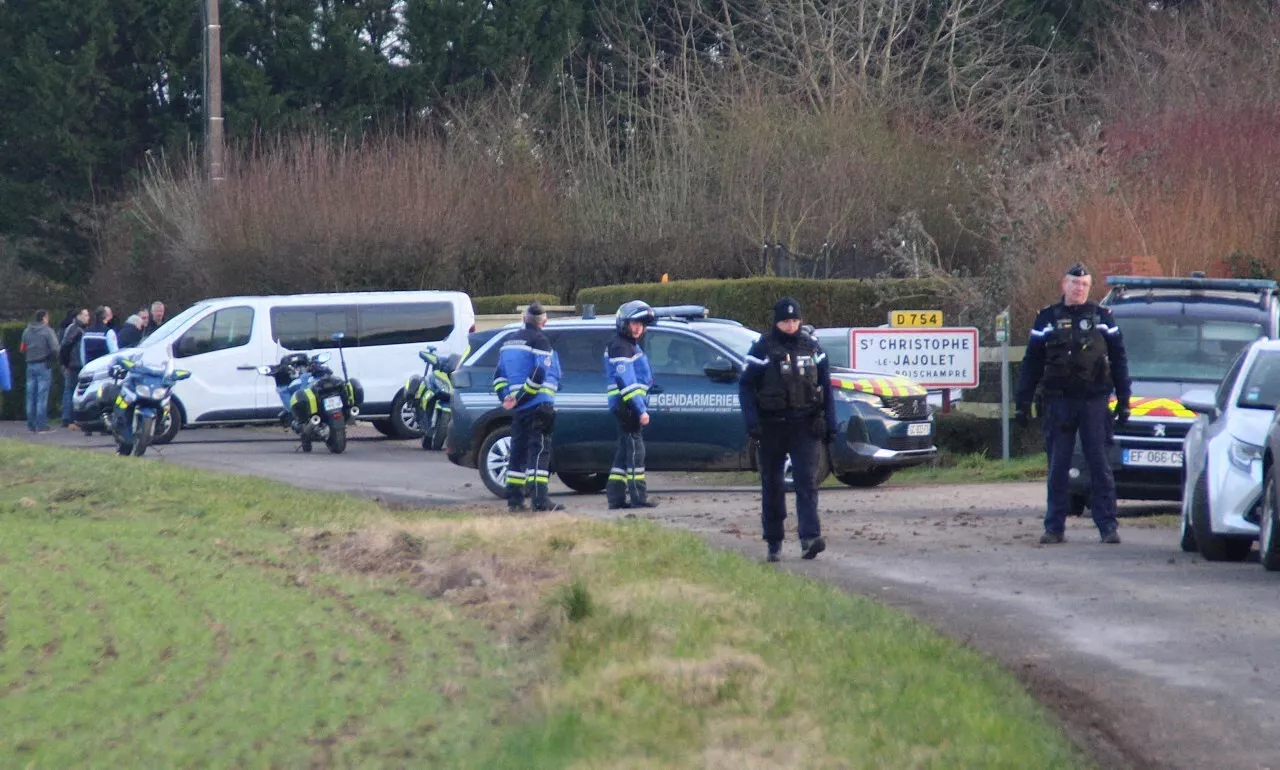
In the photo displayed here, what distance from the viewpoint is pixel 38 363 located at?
29.5m

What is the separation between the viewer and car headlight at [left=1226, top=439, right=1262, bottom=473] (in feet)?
37.8

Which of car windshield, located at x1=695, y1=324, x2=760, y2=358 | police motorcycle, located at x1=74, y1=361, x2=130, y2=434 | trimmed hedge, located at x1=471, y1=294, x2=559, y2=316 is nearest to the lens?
car windshield, located at x1=695, y1=324, x2=760, y2=358

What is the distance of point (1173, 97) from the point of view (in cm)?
3478

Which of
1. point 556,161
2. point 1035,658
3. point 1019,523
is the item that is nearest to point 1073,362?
point 1019,523

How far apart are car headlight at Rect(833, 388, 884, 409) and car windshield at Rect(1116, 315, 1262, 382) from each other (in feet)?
8.81

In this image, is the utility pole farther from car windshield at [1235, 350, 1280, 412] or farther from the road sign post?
car windshield at [1235, 350, 1280, 412]

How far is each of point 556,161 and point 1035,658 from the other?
33.6 m

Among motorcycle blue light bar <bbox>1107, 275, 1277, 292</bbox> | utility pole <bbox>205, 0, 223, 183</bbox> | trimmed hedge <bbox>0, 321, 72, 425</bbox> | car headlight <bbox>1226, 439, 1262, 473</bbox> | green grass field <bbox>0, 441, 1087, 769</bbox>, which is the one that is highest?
utility pole <bbox>205, 0, 223, 183</bbox>

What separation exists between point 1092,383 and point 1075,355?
0.74 feet

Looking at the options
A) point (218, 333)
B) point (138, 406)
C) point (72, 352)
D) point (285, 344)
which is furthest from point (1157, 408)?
point (72, 352)

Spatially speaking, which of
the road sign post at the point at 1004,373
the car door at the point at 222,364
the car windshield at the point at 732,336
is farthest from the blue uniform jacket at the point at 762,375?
the car door at the point at 222,364

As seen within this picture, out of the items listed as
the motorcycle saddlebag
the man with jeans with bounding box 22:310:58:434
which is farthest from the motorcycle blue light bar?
the man with jeans with bounding box 22:310:58:434

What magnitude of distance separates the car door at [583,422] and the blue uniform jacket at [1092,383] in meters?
5.86

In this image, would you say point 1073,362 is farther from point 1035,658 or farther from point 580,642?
point 580,642
